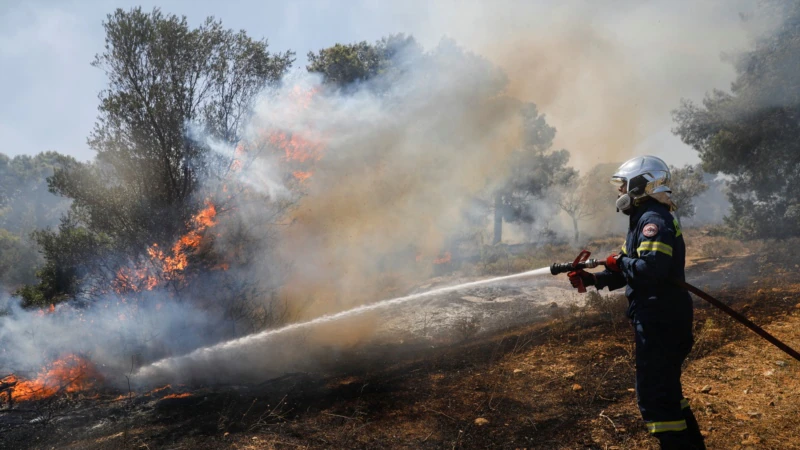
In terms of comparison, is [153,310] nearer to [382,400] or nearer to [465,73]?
[382,400]

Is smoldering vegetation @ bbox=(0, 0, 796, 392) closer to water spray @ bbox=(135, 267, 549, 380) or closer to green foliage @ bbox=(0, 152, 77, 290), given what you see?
water spray @ bbox=(135, 267, 549, 380)

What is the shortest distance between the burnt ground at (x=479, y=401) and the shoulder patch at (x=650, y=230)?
1.92 m

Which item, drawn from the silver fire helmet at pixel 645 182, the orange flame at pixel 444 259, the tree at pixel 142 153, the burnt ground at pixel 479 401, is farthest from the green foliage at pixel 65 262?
the orange flame at pixel 444 259

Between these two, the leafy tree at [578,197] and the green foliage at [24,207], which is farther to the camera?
the leafy tree at [578,197]

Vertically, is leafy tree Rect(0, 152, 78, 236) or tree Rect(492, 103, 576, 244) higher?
leafy tree Rect(0, 152, 78, 236)

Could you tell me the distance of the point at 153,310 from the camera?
31.5 feet

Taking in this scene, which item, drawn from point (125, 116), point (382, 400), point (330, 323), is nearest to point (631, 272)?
point (382, 400)

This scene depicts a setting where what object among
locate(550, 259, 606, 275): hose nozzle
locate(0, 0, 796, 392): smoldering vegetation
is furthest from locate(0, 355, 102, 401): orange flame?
locate(550, 259, 606, 275): hose nozzle

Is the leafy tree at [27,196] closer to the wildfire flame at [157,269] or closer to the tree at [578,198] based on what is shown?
the wildfire flame at [157,269]

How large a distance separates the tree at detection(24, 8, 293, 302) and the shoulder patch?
379 inches

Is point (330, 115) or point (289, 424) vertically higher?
point (330, 115)

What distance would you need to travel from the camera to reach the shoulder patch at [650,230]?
3298 millimetres

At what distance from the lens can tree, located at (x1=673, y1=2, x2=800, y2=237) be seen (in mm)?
15383

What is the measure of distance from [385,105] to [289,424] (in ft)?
58.4
